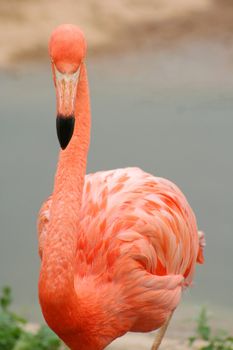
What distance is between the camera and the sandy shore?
245 inches

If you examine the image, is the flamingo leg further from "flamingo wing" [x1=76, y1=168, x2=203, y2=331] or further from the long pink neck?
the long pink neck

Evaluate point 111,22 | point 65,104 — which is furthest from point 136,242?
point 111,22

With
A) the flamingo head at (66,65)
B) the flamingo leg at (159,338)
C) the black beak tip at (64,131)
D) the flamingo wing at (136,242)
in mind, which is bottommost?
the flamingo leg at (159,338)

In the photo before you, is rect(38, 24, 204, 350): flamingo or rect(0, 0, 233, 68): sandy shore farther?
rect(0, 0, 233, 68): sandy shore

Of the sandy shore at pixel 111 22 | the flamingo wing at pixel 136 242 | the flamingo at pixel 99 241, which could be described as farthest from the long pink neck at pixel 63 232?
the sandy shore at pixel 111 22

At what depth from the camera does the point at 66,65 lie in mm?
2498

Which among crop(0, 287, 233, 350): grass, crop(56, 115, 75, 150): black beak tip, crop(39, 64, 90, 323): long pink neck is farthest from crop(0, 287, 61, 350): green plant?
crop(56, 115, 75, 150): black beak tip

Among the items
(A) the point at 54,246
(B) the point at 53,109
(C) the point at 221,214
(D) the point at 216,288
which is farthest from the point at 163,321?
(B) the point at 53,109

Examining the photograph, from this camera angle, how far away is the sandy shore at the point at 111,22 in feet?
20.4

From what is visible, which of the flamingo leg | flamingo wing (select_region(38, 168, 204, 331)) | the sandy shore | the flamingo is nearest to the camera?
the flamingo

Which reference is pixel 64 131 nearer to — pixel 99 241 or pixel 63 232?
pixel 63 232

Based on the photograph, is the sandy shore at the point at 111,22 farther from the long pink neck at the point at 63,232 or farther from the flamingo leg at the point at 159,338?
the long pink neck at the point at 63,232

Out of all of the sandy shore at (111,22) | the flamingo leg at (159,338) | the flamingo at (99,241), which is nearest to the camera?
the flamingo at (99,241)

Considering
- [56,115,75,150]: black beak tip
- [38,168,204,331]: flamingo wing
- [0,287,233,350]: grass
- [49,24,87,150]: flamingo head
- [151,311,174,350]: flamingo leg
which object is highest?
[49,24,87,150]: flamingo head
